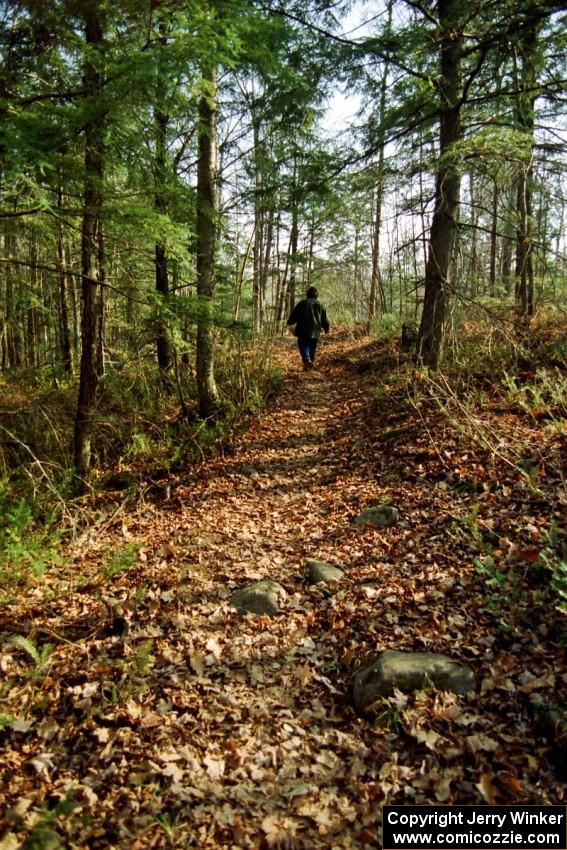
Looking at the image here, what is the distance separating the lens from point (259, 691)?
11.2 ft

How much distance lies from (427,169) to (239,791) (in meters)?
8.71

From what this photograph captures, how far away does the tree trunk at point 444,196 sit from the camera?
21.9 ft

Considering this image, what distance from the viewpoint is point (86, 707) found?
3.18 m

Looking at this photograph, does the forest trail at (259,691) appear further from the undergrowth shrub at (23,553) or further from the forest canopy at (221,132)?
the forest canopy at (221,132)

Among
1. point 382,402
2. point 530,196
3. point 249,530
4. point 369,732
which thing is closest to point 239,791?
point 369,732

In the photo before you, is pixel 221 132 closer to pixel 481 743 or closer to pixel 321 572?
pixel 321 572

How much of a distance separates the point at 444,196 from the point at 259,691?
766 cm

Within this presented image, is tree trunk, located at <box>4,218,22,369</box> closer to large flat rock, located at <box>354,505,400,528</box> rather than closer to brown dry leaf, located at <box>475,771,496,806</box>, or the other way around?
large flat rock, located at <box>354,505,400,528</box>

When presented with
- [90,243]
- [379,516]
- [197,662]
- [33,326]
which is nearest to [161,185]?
[90,243]

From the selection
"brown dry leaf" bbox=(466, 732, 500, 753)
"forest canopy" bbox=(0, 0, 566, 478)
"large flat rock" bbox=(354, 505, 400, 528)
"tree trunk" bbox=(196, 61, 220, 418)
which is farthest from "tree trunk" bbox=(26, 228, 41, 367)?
"brown dry leaf" bbox=(466, 732, 500, 753)

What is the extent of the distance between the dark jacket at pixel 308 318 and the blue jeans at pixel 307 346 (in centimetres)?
9

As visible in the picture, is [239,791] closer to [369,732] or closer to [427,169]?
[369,732]

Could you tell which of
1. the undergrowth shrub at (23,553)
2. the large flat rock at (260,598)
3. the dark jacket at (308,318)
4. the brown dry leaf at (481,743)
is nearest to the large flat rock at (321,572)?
the large flat rock at (260,598)

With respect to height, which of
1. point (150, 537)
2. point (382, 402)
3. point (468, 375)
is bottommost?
point (150, 537)
